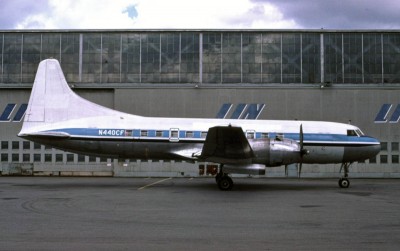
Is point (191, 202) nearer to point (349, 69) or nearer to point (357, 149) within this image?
point (357, 149)

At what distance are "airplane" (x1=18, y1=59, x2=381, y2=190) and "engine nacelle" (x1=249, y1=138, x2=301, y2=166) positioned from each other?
368 millimetres

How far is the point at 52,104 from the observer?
23234 millimetres

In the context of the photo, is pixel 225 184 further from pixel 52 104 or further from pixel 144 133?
pixel 52 104

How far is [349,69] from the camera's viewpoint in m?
36.1

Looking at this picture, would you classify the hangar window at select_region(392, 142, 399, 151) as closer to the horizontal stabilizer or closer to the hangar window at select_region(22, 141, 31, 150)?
the horizontal stabilizer

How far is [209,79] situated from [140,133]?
1471cm

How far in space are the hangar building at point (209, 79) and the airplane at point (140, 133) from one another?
11.8 meters

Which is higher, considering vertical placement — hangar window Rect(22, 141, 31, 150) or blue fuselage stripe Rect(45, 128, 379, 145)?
blue fuselage stripe Rect(45, 128, 379, 145)

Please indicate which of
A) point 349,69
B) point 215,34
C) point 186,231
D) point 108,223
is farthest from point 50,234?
point 349,69

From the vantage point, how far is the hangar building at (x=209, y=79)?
35344 mm

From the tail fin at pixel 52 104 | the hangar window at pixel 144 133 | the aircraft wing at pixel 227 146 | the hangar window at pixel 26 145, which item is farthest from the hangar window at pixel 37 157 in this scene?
the aircraft wing at pixel 227 146

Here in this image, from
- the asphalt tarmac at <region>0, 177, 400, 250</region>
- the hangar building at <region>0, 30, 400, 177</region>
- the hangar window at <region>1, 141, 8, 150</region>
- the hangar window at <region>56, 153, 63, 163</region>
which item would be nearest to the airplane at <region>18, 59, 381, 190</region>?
the asphalt tarmac at <region>0, 177, 400, 250</region>

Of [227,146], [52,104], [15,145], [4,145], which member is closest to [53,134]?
[52,104]

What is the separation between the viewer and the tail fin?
75.1ft
